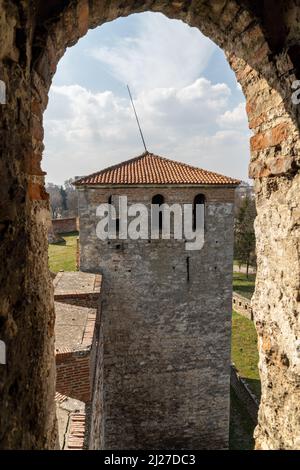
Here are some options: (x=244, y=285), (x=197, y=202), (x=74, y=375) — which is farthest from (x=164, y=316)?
(x=244, y=285)

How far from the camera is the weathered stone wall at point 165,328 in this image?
10.4 metres

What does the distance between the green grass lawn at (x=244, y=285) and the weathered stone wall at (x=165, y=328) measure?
47.3 ft

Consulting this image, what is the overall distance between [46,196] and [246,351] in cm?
1685

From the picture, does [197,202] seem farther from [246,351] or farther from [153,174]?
[246,351]

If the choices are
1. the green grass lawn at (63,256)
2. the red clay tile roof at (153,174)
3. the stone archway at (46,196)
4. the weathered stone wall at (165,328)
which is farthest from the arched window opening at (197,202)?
the green grass lawn at (63,256)

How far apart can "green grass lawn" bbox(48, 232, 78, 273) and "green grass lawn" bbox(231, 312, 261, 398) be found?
1038 centimetres

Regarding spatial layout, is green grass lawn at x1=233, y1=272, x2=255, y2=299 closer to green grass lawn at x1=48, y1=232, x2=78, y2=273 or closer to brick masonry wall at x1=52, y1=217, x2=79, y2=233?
green grass lawn at x1=48, y1=232, x2=78, y2=273

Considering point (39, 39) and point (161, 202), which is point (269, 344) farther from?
point (161, 202)

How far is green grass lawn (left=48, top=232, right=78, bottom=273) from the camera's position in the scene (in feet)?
70.5

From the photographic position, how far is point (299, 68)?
228 centimetres

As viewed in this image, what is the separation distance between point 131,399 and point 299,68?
34.2ft

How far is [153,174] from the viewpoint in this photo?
11.1m

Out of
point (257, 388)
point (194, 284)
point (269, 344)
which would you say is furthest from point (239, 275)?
point (269, 344)

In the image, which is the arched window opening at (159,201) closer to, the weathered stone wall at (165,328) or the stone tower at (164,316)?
the stone tower at (164,316)
